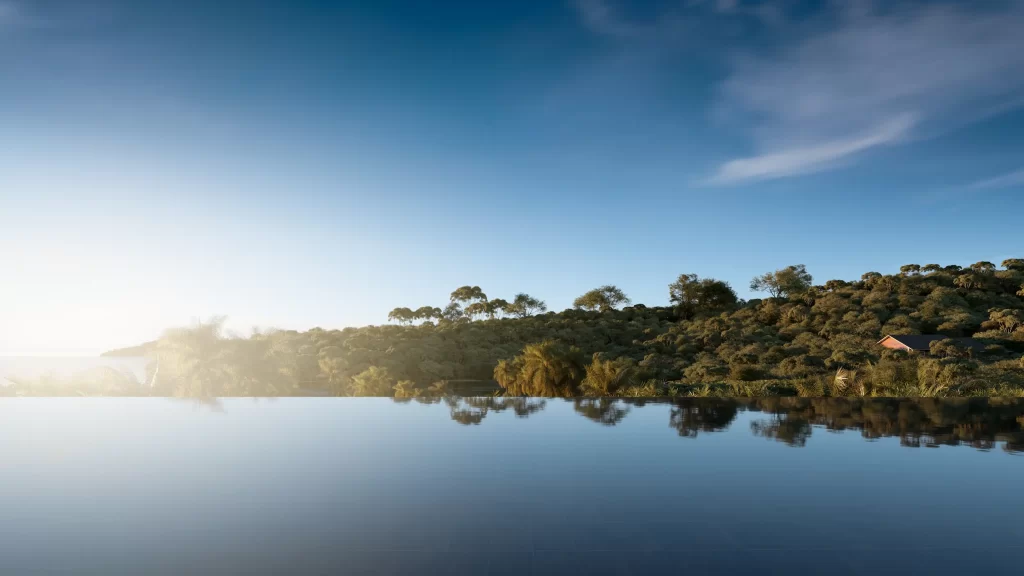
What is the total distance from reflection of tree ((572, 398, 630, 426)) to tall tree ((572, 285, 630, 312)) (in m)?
53.3

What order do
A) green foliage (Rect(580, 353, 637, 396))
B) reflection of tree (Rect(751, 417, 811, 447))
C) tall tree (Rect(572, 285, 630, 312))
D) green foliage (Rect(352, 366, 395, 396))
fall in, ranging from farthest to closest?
tall tree (Rect(572, 285, 630, 312))
green foliage (Rect(352, 366, 395, 396))
green foliage (Rect(580, 353, 637, 396))
reflection of tree (Rect(751, 417, 811, 447))

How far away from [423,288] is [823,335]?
2923 cm

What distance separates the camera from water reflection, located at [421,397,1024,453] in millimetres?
6418

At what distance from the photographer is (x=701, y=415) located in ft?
27.5

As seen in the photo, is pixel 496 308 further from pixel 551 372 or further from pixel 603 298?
pixel 551 372

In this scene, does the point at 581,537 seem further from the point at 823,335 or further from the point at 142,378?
the point at 823,335

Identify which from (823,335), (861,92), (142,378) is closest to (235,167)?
(142,378)

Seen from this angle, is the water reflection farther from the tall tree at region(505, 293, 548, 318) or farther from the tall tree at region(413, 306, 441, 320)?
the tall tree at region(413, 306, 441, 320)

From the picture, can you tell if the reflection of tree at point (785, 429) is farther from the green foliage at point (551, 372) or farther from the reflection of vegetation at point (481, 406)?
the green foliage at point (551, 372)

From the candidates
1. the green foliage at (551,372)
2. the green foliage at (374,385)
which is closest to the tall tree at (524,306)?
the green foliage at (374,385)

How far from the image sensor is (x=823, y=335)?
3628cm

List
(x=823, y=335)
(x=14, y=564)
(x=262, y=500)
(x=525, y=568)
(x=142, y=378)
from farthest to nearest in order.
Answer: (x=823, y=335) < (x=142, y=378) < (x=262, y=500) < (x=14, y=564) < (x=525, y=568)

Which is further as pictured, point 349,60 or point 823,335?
point 823,335

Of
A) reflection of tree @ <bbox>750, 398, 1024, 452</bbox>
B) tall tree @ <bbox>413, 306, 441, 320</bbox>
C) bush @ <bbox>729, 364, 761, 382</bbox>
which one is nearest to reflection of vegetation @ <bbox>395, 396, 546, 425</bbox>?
reflection of tree @ <bbox>750, 398, 1024, 452</bbox>
